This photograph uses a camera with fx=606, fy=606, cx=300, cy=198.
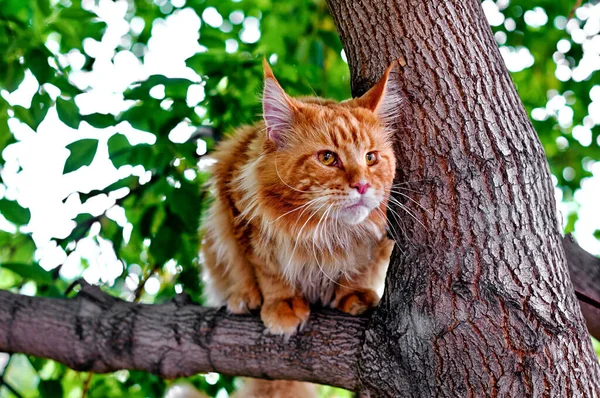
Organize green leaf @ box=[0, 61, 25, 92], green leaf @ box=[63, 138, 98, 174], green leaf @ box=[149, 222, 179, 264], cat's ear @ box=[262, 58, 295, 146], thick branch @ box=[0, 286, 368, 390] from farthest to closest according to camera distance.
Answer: green leaf @ box=[149, 222, 179, 264]
green leaf @ box=[0, 61, 25, 92]
green leaf @ box=[63, 138, 98, 174]
thick branch @ box=[0, 286, 368, 390]
cat's ear @ box=[262, 58, 295, 146]

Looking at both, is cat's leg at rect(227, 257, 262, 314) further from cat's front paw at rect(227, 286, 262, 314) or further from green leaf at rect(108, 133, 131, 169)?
green leaf at rect(108, 133, 131, 169)

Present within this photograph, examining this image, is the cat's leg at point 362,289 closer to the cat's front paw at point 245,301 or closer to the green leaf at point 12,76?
Answer: the cat's front paw at point 245,301

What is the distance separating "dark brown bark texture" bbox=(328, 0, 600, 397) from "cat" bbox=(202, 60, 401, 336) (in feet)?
0.40

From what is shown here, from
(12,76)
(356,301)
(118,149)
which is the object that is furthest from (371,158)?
(12,76)

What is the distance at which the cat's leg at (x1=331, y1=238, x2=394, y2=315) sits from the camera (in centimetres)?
221

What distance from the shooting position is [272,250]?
2.21m

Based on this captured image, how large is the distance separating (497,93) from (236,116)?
1.32 metres

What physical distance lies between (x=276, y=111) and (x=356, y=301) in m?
0.76

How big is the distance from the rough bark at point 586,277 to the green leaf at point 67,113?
6.29ft

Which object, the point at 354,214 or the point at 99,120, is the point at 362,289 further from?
the point at 99,120

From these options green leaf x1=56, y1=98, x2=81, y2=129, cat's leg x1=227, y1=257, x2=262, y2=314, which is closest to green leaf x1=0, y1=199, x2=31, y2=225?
green leaf x1=56, y1=98, x2=81, y2=129

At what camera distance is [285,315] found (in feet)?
7.04

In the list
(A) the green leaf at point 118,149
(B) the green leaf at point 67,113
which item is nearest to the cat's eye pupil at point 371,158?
(A) the green leaf at point 118,149

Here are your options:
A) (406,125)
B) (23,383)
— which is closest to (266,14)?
(406,125)
